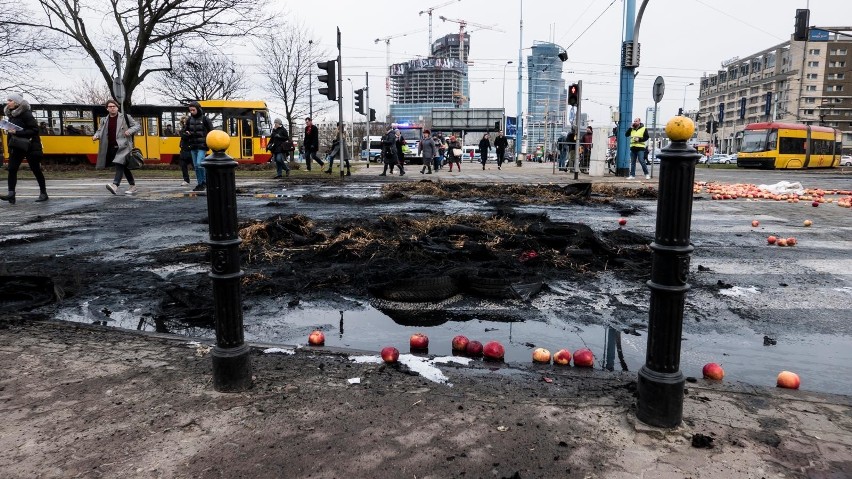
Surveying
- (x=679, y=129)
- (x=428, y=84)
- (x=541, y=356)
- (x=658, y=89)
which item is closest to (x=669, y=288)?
(x=679, y=129)

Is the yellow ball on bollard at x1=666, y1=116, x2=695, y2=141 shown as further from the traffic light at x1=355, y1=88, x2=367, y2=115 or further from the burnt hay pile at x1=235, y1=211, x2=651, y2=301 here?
the traffic light at x1=355, y1=88, x2=367, y2=115

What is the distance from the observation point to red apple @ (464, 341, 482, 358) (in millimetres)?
3221

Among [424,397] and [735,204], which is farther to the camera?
[735,204]

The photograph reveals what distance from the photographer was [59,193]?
13.3 meters

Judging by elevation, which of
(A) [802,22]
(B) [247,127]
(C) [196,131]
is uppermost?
(A) [802,22]

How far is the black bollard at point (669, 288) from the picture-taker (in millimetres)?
2242

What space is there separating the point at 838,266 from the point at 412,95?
107 meters

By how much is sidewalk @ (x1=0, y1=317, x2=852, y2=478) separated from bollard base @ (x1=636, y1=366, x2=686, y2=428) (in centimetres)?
5

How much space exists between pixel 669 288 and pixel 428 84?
106795 mm

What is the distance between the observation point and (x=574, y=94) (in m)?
20.2

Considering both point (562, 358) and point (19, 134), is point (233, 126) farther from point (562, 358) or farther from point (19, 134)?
point (562, 358)

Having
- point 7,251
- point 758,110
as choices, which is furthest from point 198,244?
point 758,110

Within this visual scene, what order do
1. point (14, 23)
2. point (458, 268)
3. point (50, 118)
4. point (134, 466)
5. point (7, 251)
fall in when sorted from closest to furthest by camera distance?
point (134, 466) < point (458, 268) < point (7, 251) < point (14, 23) < point (50, 118)

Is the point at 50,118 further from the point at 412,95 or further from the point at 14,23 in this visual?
the point at 412,95
